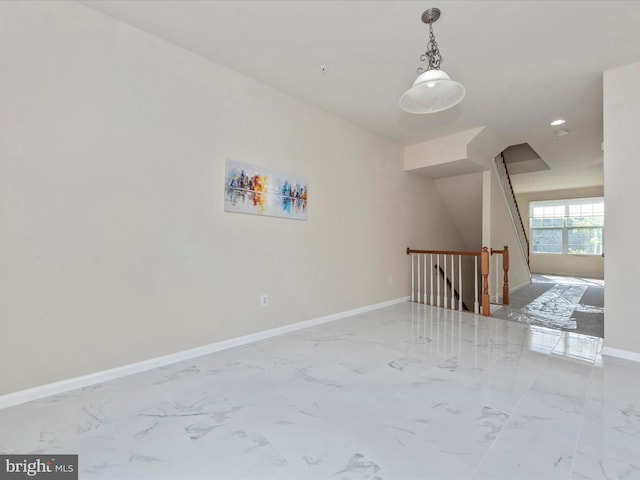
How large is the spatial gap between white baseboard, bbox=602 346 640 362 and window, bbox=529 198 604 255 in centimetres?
791

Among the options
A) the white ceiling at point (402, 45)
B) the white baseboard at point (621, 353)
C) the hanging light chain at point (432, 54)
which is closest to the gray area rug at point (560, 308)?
the white baseboard at point (621, 353)

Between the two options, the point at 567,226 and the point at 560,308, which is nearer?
the point at 560,308

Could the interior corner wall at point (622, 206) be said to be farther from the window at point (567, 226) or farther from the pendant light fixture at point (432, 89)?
the window at point (567, 226)

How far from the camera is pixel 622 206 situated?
2.63m

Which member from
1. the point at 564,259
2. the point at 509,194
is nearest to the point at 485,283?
the point at 509,194

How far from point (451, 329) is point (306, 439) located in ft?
8.02

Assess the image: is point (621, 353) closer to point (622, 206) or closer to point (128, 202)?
point (622, 206)

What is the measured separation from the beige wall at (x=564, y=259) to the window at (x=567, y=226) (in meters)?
0.14

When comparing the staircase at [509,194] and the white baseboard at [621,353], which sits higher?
the staircase at [509,194]

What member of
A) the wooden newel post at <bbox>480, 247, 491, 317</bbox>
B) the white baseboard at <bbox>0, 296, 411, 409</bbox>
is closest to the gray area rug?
the wooden newel post at <bbox>480, 247, 491, 317</bbox>

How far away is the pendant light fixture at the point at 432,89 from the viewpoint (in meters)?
1.71

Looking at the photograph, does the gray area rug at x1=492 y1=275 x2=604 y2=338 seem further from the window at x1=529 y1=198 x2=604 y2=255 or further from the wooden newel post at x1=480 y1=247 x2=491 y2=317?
the window at x1=529 y1=198 x2=604 y2=255

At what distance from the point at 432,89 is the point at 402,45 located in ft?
2.76

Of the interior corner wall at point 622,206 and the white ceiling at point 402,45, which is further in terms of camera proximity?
the interior corner wall at point 622,206
